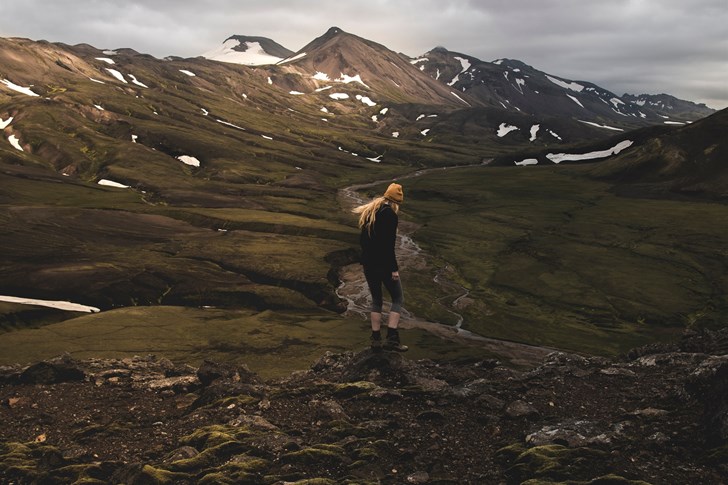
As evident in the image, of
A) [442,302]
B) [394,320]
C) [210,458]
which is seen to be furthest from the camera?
[442,302]

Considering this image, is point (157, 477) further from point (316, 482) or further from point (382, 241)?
point (382, 241)

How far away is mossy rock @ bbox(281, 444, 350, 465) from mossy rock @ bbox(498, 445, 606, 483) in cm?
470

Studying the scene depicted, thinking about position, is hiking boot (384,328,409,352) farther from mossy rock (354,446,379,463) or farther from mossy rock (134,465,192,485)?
mossy rock (134,465,192,485)

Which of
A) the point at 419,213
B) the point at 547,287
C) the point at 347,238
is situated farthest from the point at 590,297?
the point at 419,213

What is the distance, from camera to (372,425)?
1775cm

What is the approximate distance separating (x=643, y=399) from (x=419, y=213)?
460 ft

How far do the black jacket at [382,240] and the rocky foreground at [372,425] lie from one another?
4623 mm

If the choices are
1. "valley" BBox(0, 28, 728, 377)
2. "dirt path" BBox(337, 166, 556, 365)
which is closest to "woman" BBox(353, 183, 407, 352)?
"valley" BBox(0, 28, 728, 377)

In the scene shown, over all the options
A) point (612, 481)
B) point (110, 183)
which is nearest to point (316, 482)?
point (612, 481)

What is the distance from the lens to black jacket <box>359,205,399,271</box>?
2041 cm

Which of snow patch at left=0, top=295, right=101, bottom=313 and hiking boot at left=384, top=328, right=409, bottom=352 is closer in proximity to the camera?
hiking boot at left=384, top=328, right=409, bottom=352

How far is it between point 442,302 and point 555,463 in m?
71.6

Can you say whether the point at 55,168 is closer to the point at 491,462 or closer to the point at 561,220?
the point at 561,220

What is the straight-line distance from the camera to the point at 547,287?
9412 cm
